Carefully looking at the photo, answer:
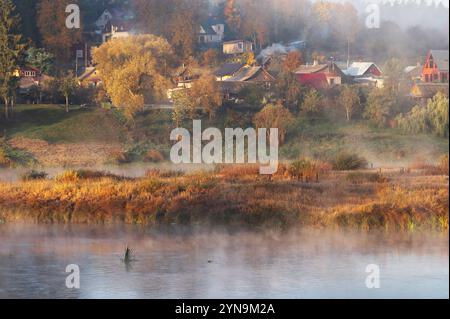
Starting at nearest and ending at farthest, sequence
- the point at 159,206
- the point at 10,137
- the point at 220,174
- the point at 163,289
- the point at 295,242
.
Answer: the point at 163,289 → the point at 295,242 → the point at 159,206 → the point at 220,174 → the point at 10,137

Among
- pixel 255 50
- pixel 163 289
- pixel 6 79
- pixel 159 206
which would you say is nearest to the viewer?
pixel 163 289

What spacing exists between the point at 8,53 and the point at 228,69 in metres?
12.1

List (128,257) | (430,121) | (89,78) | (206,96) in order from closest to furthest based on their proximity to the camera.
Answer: (128,257) → (430,121) → (206,96) → (89,78)

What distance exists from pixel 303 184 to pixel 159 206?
4.19 metres

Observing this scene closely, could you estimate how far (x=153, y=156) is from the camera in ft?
122

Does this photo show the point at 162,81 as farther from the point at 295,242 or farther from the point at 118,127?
the point at 295,242

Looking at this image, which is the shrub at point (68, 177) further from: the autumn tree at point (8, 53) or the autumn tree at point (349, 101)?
the autumn tree at point (349, 101)

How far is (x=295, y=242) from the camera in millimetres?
23234

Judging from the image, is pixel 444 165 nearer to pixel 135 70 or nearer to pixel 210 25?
pixel 135 70

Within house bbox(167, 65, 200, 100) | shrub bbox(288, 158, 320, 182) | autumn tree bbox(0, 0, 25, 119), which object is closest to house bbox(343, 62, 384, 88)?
house bbox(167, 65, 200, 100)

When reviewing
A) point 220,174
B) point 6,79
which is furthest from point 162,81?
point 220,174

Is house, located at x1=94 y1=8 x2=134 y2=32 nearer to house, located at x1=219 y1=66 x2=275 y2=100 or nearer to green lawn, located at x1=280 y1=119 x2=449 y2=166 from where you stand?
house, located at x1=219 y1=66 x2=275 y2=100

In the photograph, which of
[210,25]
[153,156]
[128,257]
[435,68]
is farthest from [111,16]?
[128,257]

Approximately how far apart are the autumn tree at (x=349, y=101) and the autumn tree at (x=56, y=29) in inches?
596
